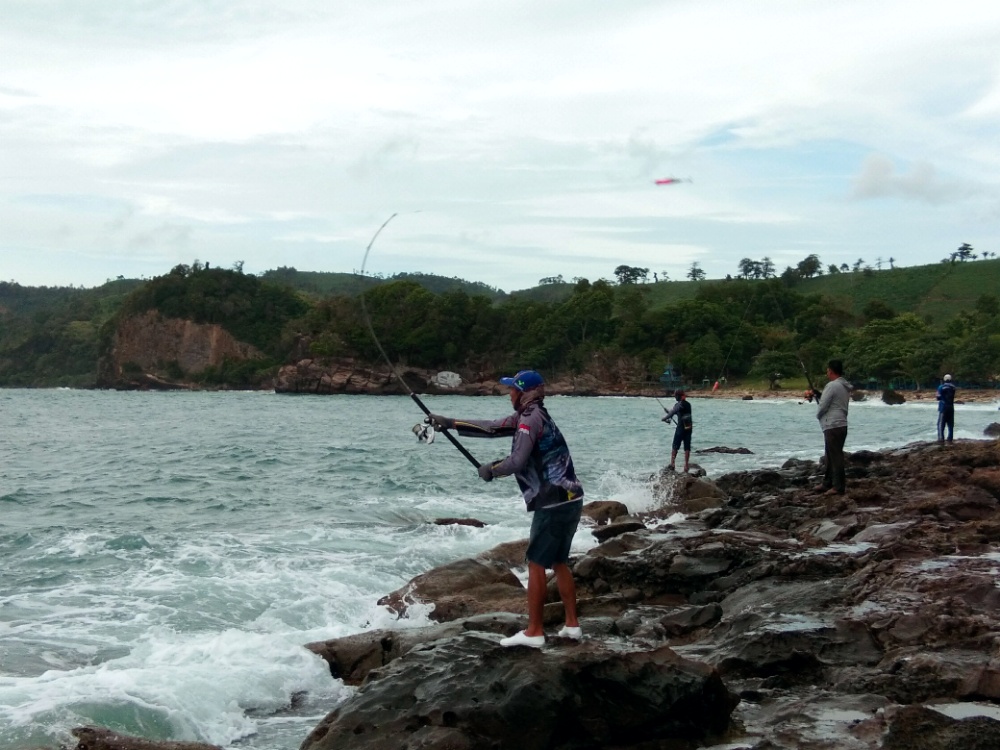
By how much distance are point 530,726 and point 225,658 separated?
427cm

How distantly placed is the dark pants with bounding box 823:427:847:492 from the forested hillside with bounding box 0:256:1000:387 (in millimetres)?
58574

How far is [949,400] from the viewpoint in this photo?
80.3 ft

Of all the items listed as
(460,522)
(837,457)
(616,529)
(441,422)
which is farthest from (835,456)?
(441,422)

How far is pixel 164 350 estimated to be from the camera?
138 metres

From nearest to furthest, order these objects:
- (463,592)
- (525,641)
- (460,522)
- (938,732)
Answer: (938,732) < (525,641) < (463,592) < (460,522)

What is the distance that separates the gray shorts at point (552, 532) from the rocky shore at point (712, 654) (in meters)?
0.55

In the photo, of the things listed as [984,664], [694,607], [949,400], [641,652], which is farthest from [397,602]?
[949,400]

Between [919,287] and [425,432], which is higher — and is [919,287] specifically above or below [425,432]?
above

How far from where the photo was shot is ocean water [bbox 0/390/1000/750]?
26.3ft

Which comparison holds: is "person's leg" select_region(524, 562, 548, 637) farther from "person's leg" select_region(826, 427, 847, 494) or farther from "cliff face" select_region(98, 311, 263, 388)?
"cliff face" select_region(98, 311, 263, 388)

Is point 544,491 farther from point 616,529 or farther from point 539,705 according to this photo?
point 616,529

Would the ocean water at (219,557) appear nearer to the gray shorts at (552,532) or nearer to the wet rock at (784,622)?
the wet rock at (784,622)

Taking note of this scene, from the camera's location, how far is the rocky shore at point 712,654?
5746 millimetres

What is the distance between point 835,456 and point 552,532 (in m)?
9.26
